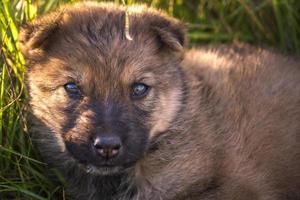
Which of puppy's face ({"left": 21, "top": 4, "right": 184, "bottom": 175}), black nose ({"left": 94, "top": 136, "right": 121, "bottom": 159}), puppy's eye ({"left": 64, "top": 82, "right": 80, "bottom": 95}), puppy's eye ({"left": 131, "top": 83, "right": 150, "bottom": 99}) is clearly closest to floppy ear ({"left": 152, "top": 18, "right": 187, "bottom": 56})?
puppy's face ({"left": 21, "top": 4, "right": 184, "bottom": 175})

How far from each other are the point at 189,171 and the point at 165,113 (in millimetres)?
384

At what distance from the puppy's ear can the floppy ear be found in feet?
2.02

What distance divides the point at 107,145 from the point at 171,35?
87cm

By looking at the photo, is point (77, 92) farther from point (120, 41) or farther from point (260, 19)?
point (260, 19)

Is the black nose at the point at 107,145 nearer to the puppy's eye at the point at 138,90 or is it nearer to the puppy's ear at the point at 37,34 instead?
the puppy's eye at the point at 138,90

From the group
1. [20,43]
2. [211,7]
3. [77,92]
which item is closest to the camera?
[77,92]

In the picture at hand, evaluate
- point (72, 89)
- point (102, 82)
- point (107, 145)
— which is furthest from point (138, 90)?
point (107, 145)

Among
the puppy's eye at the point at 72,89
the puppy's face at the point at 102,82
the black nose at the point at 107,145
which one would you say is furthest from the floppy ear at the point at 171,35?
the black nose at the point at 107,145

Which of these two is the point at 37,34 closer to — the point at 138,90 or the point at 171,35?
the point at 138,90

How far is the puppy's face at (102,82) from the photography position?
3846 millimetres

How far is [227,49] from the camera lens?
5105mm

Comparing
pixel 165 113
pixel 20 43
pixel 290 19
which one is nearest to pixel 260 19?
pixel 290 19

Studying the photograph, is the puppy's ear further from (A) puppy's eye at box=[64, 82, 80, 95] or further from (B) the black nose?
(B) the black nose

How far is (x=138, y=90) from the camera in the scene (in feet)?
13.3
